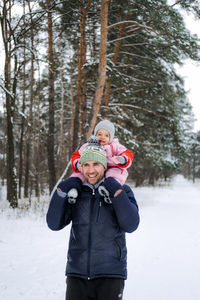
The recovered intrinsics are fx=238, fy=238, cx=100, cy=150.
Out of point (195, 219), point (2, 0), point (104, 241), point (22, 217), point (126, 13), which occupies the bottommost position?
point (195, 219)

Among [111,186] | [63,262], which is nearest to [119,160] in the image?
[111,186]

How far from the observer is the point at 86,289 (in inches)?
76.0

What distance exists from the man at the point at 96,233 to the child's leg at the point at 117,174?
144mm

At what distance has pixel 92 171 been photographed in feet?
7.03

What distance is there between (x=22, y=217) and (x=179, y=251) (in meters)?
5.11

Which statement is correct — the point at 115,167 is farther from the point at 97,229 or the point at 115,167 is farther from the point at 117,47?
the point at 117,47

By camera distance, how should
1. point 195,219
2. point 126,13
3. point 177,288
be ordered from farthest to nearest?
point 126,13, point 195,219, point 177,288

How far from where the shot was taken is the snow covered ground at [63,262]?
13.0ft

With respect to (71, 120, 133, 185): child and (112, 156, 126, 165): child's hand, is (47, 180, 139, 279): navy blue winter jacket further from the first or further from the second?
(112, 156, 126, 165): child's hand

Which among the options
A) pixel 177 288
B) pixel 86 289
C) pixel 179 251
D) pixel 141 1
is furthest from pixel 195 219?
pixel 86 289

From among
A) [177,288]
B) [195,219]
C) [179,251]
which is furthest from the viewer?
[195,219]

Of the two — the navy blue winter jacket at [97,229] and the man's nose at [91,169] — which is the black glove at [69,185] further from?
the man's nose at [91,169]

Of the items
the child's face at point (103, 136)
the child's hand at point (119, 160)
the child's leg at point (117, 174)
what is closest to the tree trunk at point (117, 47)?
the child's face at point (103, 136)

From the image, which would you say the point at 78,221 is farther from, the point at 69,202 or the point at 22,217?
the point at 22,217
